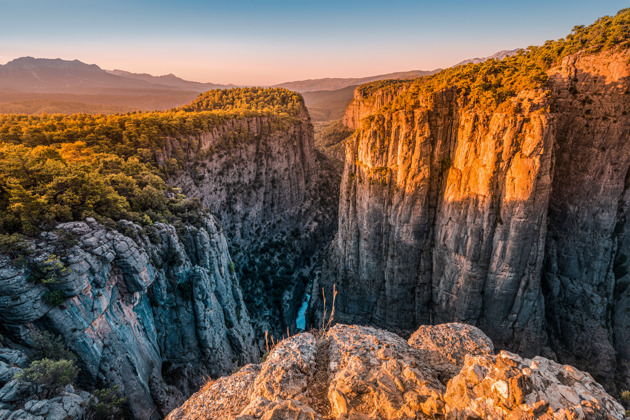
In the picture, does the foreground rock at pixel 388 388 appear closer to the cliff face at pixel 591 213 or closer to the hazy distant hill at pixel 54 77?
the cliff face at pixel 591 213

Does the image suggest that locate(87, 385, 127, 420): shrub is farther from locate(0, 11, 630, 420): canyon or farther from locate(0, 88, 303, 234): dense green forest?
locate(0, 88, 303, 234): dense green forest

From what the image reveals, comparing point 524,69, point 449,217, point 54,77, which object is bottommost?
point 449,217

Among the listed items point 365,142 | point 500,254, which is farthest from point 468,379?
point 365,142

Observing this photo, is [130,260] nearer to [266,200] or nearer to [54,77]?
[266,200]

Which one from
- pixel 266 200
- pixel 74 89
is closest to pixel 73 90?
pixel 74 89

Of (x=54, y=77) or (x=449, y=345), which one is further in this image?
(x=54, y=77)

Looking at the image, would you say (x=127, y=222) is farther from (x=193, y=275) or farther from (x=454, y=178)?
(x=454, y=178)

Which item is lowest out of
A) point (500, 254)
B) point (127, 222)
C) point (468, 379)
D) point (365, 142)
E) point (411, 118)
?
point (500, 254)

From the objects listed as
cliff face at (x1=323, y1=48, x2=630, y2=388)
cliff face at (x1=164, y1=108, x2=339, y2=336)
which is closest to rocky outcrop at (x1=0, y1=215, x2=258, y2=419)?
cliff face at (x1=164, y1=108, x2=339, y2=336)
